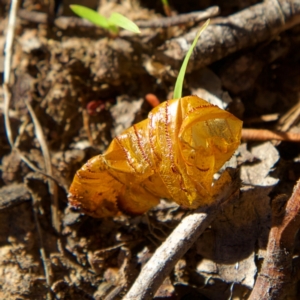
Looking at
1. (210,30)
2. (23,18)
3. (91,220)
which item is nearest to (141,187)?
(91,220)

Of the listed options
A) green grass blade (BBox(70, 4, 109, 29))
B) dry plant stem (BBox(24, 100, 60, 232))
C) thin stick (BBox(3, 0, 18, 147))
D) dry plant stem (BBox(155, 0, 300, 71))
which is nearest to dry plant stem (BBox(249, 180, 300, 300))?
dry plant stem (BBox(155, 0, 300, 71))

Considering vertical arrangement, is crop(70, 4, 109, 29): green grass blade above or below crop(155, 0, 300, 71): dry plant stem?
above

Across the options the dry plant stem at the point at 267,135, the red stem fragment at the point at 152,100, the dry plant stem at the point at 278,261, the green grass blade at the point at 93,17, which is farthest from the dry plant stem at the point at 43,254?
the dry plant stem at the point at 267,135

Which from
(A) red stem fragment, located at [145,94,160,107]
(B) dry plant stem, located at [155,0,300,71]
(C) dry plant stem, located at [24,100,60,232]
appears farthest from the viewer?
(A) red stem fragment, located at [145,94,160,107]

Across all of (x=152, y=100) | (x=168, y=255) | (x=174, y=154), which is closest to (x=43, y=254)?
(x=168, y=255)

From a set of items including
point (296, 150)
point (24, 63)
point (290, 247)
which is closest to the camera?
point (290, 247)

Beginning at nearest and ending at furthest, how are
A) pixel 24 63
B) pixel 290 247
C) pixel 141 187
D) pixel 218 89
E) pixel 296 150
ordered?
pixel 290 247 < pixel 141 187 < pixel 296 150 < pixel 218 89 < pixel 24 63

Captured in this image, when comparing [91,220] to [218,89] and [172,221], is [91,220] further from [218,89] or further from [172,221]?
[218,89]

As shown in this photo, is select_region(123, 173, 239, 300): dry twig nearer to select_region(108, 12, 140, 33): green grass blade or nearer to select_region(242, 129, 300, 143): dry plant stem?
select_region(242, 129, 300, 143): dry plant stem
